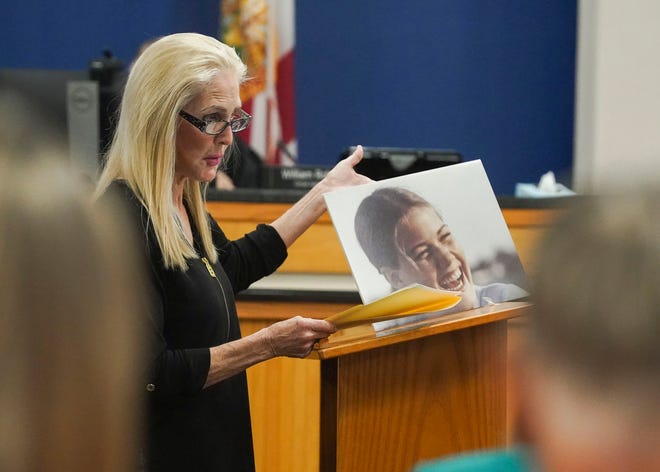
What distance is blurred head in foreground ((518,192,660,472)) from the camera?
0.51 m

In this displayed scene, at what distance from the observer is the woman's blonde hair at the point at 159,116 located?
2.11 metres

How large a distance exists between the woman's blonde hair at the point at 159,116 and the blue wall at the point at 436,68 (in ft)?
12.6

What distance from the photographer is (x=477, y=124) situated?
5969 millimetres

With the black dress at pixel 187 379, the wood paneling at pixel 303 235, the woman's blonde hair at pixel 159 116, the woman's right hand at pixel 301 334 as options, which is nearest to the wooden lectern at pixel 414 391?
the woman's right hand at pixel 301 334

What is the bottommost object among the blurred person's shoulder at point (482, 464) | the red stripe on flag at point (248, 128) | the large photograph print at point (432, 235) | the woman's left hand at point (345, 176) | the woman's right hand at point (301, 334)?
the woman's right hand at point (301, 334)

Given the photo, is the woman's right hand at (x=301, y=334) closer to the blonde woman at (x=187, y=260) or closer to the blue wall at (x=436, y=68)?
the blonde woman at (x=187, y=260)

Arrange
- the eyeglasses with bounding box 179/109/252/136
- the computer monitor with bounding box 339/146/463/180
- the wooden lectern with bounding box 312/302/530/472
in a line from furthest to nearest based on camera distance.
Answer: the computer monitor with bounding box 339/146/463/180
the eyeglasses with bounding box 179/109/252/136
the wooden lectern with bounding box 312/302/530/472

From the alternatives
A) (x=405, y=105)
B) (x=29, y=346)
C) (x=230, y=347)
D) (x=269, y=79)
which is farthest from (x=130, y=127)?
(x=405, y=105)

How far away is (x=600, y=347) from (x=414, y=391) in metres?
1.52

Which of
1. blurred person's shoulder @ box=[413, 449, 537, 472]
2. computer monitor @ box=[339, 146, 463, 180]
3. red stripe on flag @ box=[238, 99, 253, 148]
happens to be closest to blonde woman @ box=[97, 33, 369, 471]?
blurred person's shoulder @ box=[413, 449, 537, 472]

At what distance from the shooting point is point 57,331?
0.54 meters

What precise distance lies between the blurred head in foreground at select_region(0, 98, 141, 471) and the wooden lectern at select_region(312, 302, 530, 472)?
1324 mm

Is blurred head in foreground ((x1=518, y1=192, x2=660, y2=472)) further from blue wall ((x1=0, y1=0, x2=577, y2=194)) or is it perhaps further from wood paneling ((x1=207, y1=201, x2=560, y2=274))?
blue wall ((x1=0, y1=0, x2=577, y2=194))

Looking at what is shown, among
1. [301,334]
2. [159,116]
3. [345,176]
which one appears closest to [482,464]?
[301,334]
